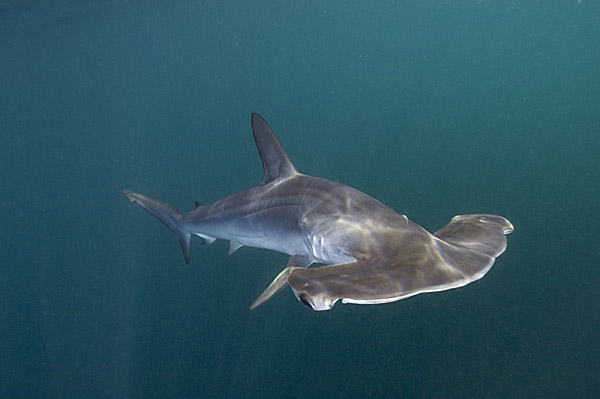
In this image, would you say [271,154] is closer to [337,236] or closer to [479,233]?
[337,236]

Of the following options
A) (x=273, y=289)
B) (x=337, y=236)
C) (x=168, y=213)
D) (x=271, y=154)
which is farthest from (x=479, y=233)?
(x=168, y=213)

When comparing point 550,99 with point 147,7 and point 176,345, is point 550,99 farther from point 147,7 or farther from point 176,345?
point 176,345

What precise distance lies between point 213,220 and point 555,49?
145972 mm

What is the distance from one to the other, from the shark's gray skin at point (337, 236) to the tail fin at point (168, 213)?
2cm

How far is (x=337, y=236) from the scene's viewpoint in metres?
3.27

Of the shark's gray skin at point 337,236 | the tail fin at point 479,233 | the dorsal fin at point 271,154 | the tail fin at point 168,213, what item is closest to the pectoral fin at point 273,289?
the shark's gray skin at point 337,236

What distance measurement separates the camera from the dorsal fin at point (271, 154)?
4535 millimetres

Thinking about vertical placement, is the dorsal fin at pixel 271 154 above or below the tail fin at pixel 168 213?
above

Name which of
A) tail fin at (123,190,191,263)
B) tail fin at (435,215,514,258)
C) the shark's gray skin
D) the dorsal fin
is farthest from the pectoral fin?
tail fin at (123,190,191,263)

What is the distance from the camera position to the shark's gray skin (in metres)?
1.99

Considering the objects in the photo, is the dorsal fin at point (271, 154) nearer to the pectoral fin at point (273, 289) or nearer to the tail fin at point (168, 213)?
the pectoral fin at point (273, 289)

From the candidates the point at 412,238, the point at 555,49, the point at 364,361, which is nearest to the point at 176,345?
the point at 364,361

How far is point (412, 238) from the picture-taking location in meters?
2.81

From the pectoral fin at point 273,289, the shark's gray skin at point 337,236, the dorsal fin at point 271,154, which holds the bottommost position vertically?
the pectoral fin at point 273,289
